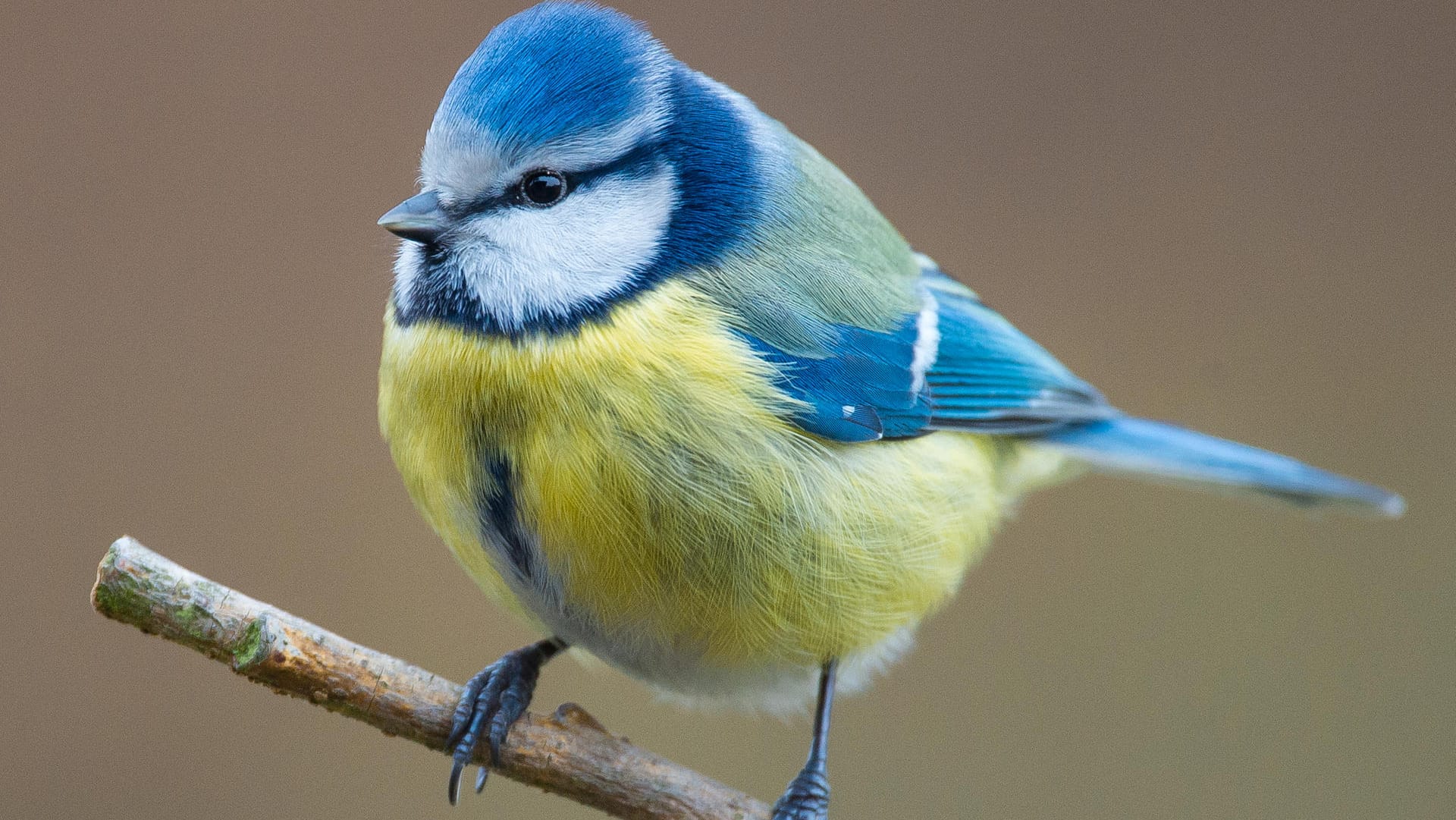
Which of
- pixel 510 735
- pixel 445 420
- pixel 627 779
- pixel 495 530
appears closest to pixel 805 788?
pixel 627 779

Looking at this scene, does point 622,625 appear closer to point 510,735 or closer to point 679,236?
point 510,735

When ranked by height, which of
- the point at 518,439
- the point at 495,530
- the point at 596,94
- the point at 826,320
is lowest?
the point at 495,530

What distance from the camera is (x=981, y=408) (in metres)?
1.67

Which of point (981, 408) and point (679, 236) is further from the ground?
point (679, 236)

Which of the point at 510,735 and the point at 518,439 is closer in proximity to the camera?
the point at 518,439

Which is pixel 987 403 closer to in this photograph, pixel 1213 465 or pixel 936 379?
pixel 936 379

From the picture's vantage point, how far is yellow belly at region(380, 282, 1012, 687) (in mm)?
1253

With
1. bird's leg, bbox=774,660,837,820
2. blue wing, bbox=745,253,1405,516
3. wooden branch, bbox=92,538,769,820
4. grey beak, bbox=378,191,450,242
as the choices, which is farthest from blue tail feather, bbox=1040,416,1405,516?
grey beak, bbox=378,191,450,242

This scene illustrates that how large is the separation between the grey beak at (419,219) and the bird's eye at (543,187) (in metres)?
0.09

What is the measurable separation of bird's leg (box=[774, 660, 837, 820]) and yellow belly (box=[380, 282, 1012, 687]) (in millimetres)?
146

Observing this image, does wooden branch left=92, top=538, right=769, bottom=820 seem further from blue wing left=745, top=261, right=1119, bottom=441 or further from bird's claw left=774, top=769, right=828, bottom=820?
blue wing left=745, top=261, right=1119, bottom=441

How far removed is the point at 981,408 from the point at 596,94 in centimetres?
71

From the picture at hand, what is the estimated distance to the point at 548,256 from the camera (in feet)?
4.19

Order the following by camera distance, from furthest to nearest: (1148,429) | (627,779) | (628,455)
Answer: (1148,429) → (627,779) → (628,455)
